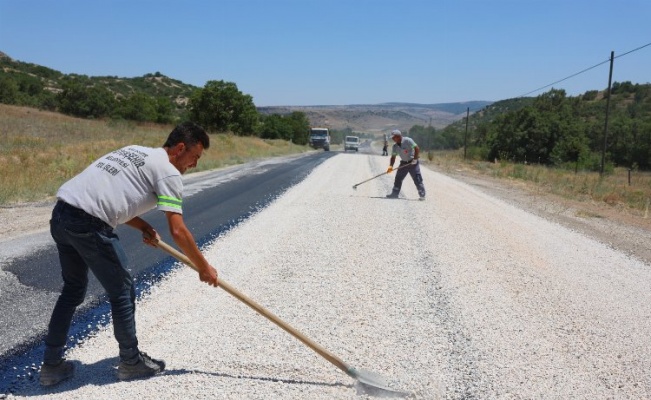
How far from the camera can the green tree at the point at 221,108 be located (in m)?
55.9

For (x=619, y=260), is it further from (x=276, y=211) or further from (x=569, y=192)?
(x=569, y=192)

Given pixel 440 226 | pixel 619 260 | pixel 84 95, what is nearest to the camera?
pixel 619 260

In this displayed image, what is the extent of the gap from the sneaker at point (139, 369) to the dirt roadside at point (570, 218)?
195 inches

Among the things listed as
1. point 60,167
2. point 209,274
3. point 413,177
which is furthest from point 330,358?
point 60,167

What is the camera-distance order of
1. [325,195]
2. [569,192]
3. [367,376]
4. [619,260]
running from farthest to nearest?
[569,192]
[325,195]
[619,260]
[367,376]

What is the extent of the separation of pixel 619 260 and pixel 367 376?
5.41m

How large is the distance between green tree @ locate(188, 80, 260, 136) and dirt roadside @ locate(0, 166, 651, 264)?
42340 millimetres

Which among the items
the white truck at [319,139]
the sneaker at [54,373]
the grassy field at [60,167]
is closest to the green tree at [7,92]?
the grassy field at [60,167]

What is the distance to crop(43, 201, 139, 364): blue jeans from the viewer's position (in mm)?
3018

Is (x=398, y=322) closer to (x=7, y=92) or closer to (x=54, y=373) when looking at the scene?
(x=54, y=373)

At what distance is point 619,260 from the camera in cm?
720

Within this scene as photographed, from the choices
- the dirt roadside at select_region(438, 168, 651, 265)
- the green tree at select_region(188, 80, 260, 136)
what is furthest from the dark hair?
the green tree at select_region(188, 80, 260, 136)

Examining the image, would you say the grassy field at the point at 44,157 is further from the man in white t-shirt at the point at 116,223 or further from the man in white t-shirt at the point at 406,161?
the man in white t-shirt at the point at 116,223

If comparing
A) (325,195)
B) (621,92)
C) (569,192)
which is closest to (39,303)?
(325,195)
